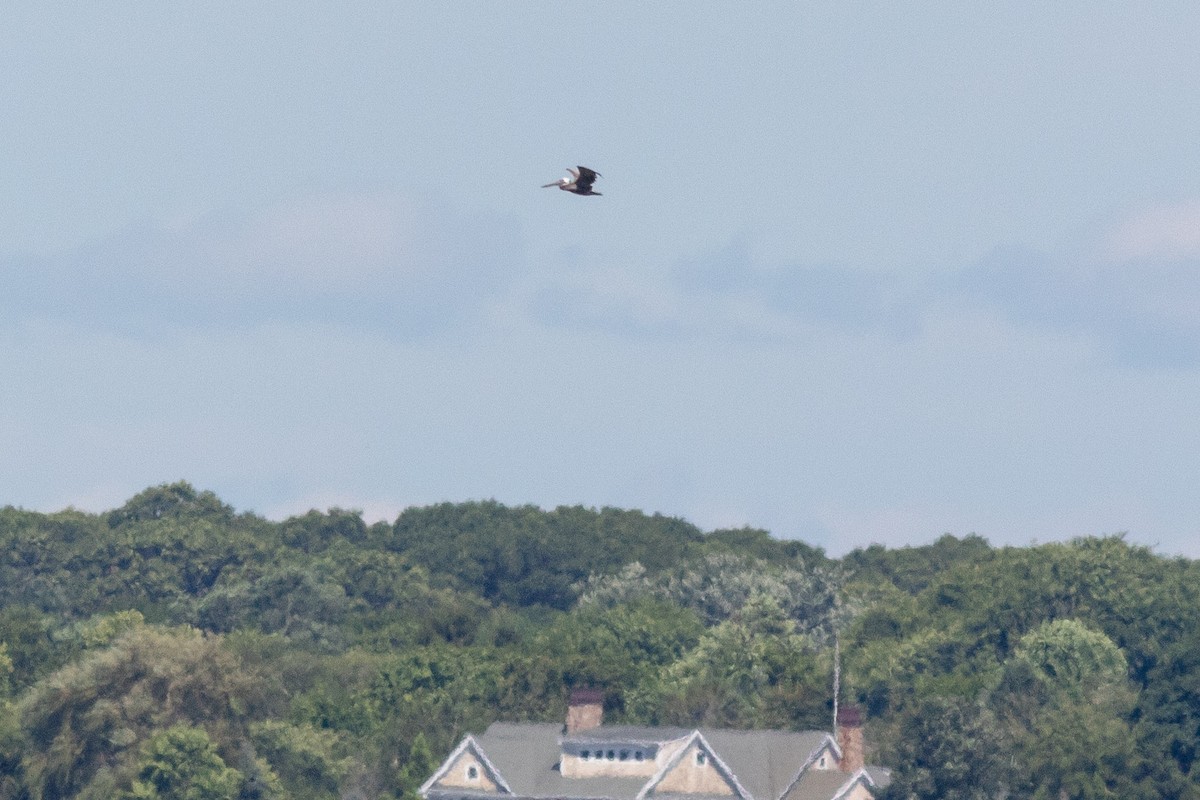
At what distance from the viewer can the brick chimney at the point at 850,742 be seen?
113 meters

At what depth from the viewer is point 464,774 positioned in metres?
115

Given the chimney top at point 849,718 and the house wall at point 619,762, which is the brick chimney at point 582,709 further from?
the chimney top at point 849,718

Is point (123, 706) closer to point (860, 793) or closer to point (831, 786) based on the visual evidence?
point (831, 786)

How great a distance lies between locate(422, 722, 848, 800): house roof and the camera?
112m

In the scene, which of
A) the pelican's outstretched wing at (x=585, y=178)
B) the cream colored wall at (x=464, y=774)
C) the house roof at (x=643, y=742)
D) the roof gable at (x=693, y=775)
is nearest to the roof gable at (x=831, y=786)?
the house roof at (x=643, y=742)

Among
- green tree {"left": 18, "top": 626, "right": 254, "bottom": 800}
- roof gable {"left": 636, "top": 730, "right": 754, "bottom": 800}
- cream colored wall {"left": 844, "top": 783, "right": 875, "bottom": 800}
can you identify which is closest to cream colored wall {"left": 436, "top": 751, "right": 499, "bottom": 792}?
roof gable {"left": 636, "top": 730, "right": 754, "bottom": 800}

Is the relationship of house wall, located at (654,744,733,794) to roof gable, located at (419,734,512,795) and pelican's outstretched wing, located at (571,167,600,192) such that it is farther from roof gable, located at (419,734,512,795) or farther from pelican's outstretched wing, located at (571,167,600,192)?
pelican's outstretched wing, located at (571,167,600,192)

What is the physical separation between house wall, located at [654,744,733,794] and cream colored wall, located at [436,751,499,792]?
6.89 metres

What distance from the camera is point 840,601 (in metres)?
188

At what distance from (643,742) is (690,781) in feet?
7.42

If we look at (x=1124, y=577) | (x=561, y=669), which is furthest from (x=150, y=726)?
(x=1124, y=577)

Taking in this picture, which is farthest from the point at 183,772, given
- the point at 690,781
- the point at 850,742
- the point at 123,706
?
the point at 850,742

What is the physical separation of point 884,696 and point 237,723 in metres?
38.0

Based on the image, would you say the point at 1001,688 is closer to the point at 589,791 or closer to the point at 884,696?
the point at 884,696
